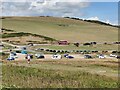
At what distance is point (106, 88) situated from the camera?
26.9m

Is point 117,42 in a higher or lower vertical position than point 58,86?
lower

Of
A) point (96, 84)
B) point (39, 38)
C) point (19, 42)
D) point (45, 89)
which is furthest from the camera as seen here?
point (39, 38)

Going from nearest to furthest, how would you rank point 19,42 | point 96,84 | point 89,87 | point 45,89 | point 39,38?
point 45,89 < point 89,87 < point 96,84 < point 19,42 < point 39,38

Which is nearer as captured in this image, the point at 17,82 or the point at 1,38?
the point at 17,82

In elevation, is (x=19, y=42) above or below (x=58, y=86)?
below

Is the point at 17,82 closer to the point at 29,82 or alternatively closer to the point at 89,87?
the point at 29,82

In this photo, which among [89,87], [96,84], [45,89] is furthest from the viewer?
[96,84]

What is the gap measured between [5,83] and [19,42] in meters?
156

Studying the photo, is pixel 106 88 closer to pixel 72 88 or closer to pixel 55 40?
pixel 72 88

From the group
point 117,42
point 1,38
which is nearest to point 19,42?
point 1,38

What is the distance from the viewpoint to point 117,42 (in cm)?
19600

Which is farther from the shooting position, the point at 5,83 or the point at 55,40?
the point at 55,40

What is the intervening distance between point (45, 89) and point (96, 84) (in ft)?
17.9

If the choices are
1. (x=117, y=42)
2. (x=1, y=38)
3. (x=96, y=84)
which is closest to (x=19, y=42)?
(x=1, y=38)
